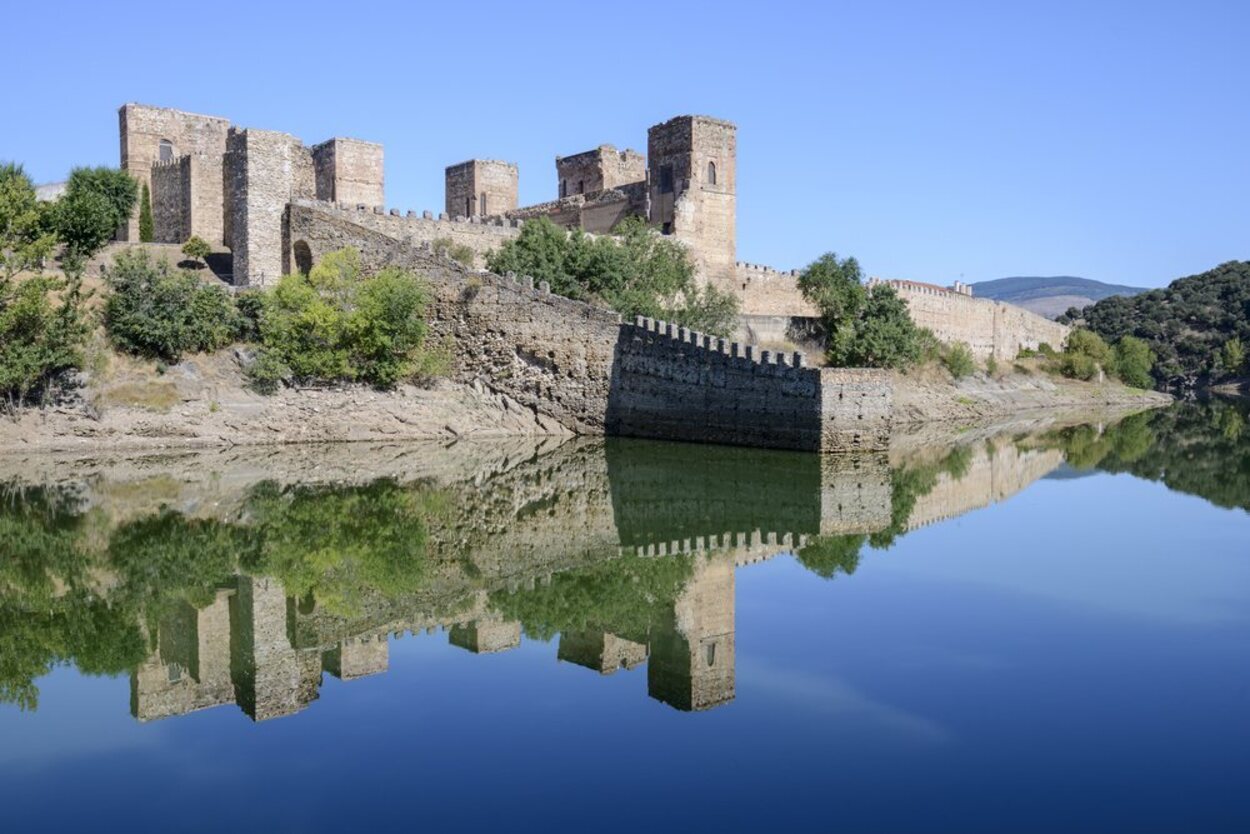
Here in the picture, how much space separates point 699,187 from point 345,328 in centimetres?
1572

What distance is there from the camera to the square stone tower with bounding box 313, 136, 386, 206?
33.5 m

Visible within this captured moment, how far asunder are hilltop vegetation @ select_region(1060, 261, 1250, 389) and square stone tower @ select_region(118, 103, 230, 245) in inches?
1951

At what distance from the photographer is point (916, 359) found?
33000 mm

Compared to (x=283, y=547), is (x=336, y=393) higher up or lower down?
higher up

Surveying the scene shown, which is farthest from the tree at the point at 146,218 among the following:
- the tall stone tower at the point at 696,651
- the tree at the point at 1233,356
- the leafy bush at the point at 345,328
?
the tree at the point at 1233,356

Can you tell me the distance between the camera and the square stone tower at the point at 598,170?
41.1 m

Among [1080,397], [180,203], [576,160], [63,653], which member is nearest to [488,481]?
[63,653]

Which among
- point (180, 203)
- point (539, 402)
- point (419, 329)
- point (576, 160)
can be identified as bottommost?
point (539, 402)

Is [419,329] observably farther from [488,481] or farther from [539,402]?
[488,481]

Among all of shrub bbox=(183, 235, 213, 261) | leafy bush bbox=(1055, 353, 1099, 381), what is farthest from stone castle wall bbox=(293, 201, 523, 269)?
leafy bush bbox=(1055, 353, 1099, 381)

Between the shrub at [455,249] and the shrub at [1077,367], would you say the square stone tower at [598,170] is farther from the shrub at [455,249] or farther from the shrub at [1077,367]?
the shrub at [1077,367]

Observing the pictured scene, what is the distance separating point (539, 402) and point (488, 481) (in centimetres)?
753

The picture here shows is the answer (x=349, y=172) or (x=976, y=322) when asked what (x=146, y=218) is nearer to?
(x=349, y=172)

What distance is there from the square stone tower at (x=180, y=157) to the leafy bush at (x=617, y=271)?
7.63 m
